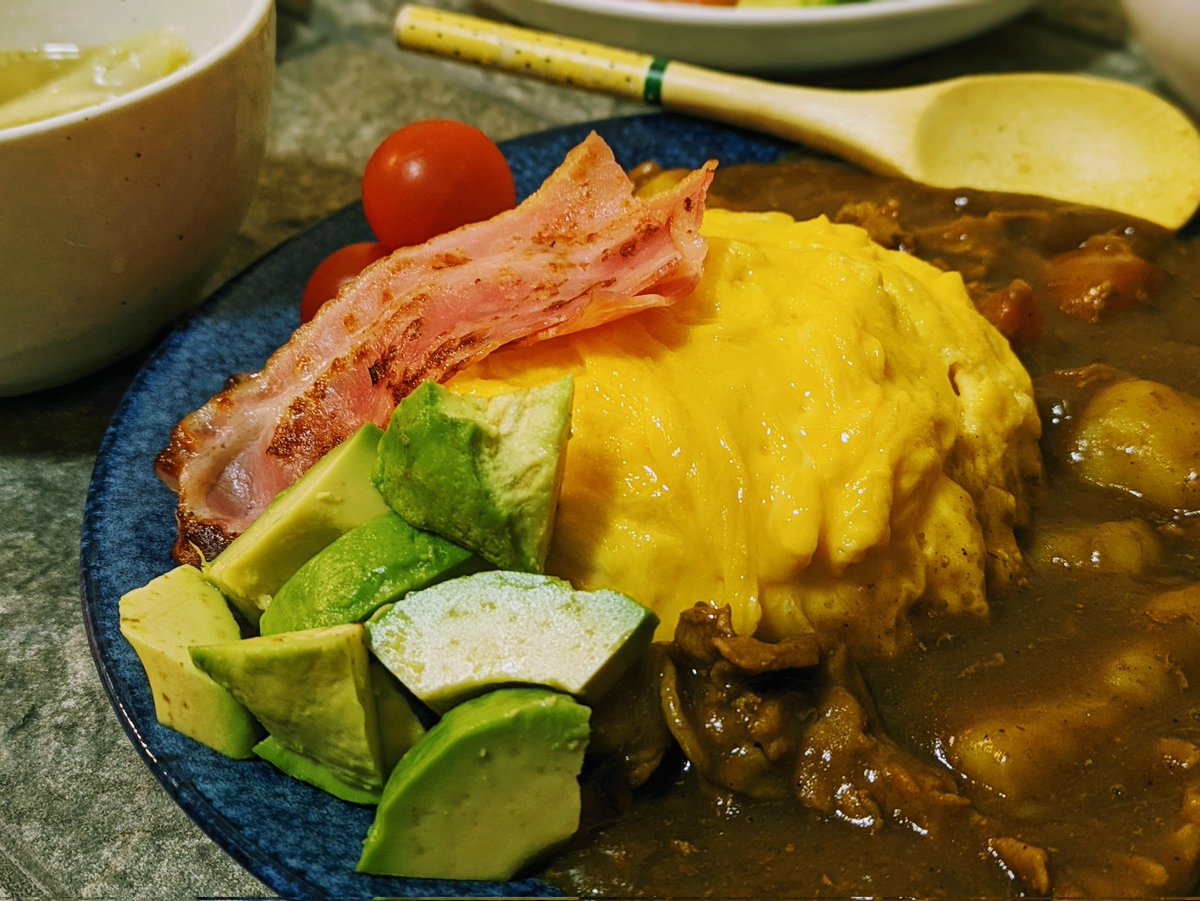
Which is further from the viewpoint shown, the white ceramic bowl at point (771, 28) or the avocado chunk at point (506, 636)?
the white ceramic bowl at point (771, 28)

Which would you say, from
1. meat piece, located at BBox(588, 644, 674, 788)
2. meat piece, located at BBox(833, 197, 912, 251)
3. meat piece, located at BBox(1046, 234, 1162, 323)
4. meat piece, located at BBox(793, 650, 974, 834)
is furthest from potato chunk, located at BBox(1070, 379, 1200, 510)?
meat piece, located at BBox(588, 644, 674, 788)

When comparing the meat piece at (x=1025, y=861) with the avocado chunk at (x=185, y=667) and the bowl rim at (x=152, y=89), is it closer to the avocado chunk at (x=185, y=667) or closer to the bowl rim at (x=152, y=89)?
the avocado chunk at (x=185, y=667)

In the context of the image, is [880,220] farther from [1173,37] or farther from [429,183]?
[1173,37]

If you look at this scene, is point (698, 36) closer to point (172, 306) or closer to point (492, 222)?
point (492, 222)

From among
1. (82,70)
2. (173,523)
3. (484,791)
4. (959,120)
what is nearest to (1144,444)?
(959,120)

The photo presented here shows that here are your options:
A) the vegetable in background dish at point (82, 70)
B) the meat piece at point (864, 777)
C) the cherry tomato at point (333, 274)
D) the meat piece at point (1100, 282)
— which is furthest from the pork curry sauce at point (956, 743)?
the vegetable in background dish at point (82, 70)

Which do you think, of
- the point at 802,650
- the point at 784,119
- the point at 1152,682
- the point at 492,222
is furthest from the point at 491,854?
the point at 784,119

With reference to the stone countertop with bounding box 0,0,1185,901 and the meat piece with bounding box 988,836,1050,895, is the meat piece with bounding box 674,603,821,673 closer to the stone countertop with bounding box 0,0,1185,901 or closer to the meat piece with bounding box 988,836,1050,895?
the meat piece with bounding box 988,836,1050,895
